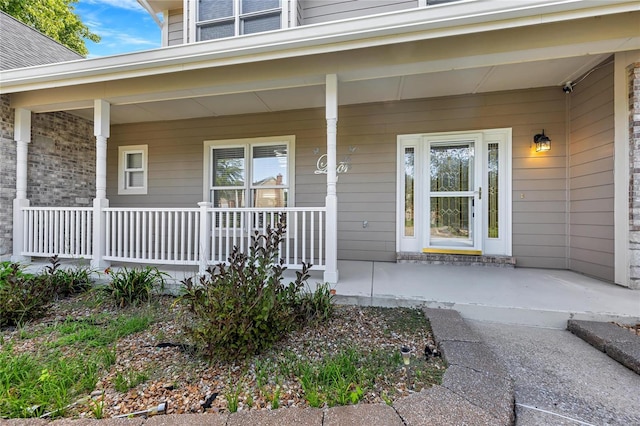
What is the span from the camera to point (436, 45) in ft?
10.2

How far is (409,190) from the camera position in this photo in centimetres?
476

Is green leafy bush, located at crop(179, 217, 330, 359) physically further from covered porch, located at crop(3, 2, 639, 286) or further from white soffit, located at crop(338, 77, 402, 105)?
white soffit, located at crop(338, 77, 402, 105)

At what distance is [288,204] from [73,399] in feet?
12.5

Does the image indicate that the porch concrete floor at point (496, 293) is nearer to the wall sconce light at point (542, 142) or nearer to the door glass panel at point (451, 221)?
the door glass panel at point (451, 221)

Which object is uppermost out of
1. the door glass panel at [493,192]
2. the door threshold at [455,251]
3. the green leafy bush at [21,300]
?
the door glass panel at [493,192]

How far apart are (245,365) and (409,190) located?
146 inches

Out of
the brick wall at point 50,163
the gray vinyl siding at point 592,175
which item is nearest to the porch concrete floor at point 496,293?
the gray vinyl siding at point 592,175

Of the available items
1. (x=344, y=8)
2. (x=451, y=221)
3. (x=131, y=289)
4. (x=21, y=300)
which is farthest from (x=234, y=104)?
(x=451, y=221)

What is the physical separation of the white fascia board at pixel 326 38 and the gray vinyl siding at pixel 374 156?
178 centimetres

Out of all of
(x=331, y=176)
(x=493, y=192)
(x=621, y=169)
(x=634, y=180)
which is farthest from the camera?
(x=493, y=192)

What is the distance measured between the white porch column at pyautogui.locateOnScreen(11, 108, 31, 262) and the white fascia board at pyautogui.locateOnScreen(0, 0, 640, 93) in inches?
21.5

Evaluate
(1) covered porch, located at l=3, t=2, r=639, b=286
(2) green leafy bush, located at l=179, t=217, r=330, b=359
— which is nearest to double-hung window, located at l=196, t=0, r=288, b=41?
(1) covered porch, located at l=3, t=2, r=639, b=286

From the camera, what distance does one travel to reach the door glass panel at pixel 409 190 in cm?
475

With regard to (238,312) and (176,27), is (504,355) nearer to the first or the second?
(238,312)
